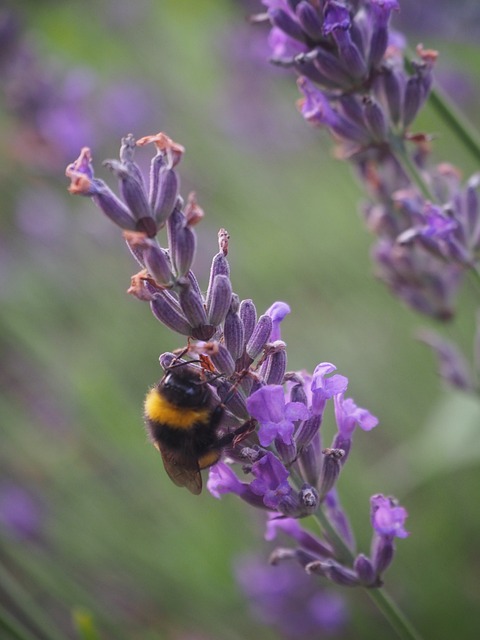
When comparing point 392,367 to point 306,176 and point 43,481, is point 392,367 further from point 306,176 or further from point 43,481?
point 306,176

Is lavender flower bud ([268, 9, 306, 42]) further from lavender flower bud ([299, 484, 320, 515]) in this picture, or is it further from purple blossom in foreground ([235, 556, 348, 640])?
purple blossom in foreground ([235, 556, 348, 640])

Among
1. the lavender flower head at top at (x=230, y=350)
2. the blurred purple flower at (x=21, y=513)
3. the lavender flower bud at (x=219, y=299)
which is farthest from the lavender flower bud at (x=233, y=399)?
the blurred purple flower at (x=21, y=513)

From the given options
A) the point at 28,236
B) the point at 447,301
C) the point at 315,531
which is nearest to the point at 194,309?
the point at 447,301

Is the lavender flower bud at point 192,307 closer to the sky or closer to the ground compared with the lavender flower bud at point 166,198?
closer to the ground

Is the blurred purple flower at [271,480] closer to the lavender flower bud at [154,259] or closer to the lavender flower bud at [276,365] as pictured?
the lavender flower bud at [276,365]

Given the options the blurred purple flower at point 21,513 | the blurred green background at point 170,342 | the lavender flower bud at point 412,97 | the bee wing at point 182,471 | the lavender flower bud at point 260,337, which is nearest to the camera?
the lavender flower bud at point 260,337
